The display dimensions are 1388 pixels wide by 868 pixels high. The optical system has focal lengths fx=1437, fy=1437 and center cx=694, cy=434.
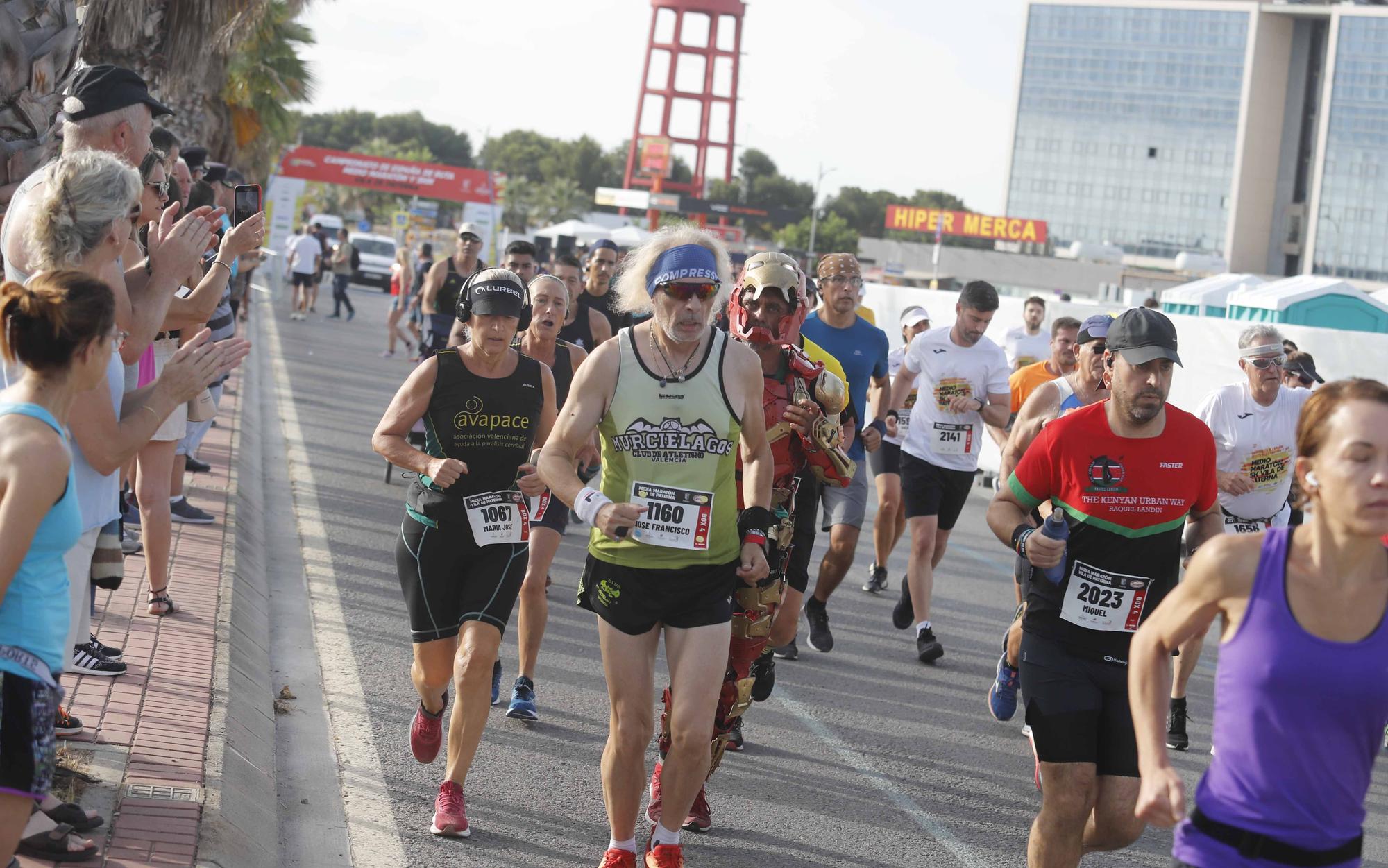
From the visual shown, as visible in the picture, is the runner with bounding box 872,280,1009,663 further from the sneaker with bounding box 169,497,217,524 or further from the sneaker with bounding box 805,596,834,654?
the sneaker with bounding box 169,497,217,524

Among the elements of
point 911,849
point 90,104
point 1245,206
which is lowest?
point 911,849

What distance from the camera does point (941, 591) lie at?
37.4 feet

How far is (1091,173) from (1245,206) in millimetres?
15906

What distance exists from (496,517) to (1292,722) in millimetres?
3251

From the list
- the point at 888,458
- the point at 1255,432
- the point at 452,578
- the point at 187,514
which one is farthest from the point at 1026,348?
the point at 452,578

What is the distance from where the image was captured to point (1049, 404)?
7.26m

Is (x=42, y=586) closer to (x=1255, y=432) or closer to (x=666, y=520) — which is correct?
(x=666, y=520)

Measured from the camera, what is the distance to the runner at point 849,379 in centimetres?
862

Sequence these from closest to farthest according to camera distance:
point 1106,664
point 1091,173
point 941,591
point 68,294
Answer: point 68,294
point 1106,664
point 941,591
point 1091,173

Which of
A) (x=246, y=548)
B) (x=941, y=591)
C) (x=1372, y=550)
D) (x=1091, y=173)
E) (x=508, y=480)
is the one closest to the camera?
(x=1372, y=550)

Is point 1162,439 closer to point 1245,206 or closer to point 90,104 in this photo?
point 90,104

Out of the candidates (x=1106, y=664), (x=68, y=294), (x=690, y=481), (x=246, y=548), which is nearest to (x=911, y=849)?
(x=1106, y=664)

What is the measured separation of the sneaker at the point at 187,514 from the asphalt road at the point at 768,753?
730 millimetres

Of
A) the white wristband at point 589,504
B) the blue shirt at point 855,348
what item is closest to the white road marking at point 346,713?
the white wristband at point 589,504
